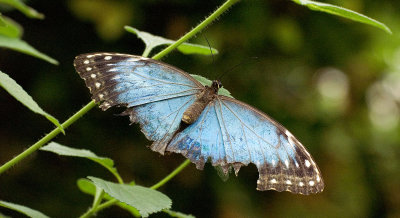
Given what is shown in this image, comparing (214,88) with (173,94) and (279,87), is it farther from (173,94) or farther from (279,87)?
(279,87)

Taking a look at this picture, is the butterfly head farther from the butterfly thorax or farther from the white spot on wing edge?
the white spot on wing edge

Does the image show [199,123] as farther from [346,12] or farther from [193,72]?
[193,72]

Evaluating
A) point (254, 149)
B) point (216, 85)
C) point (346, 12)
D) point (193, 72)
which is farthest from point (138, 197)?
point (193, 72)

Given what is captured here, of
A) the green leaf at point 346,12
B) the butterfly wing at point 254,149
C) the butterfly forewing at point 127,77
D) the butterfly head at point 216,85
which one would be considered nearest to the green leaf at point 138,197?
the butterfly wing at point 254,149

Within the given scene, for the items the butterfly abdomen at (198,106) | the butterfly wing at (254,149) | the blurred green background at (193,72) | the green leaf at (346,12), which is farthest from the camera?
the blurred green background at (193,72)

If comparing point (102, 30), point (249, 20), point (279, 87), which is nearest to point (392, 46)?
point (279, 87)

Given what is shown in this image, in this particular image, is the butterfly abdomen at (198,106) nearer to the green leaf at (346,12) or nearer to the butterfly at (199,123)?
the butterfly at (199,123)

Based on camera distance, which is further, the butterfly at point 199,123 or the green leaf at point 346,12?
the butterfly at point 199,123
